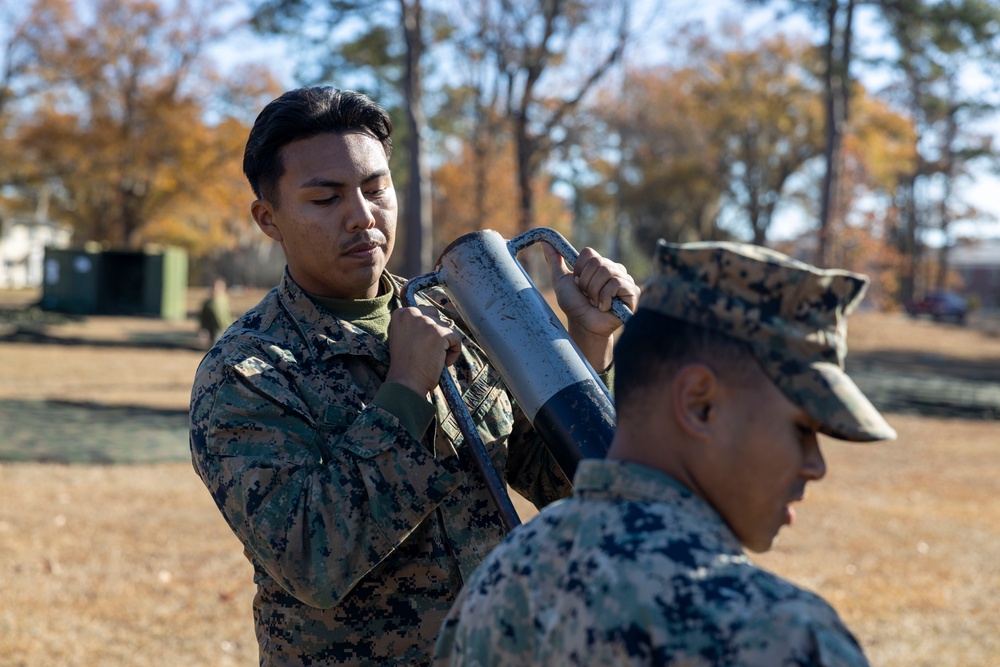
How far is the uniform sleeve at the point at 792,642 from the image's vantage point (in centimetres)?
115

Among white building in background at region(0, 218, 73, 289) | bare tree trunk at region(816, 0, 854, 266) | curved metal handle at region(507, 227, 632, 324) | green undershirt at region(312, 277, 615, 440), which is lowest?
white building in background at region(0, 218, 73, 289)

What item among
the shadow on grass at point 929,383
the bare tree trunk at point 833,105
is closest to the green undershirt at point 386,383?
the shadow on grass at point 929,383

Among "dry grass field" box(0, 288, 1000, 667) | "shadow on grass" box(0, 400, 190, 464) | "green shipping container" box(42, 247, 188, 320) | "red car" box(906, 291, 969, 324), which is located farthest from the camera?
"red car" box(906, 291, 969, 324)

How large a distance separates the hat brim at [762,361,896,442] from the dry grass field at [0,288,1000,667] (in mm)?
4530

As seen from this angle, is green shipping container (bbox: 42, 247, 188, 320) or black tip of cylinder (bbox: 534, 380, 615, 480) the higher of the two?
black tip of cylinder (bbox: 534, 380, 615, 480)

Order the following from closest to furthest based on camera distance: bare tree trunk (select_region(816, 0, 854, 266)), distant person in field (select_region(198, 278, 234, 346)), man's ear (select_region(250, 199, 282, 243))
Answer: man's ear (select_region(250, 199, 282, 243)), distant person in field (select_region(198, 278, 234, 346)), bare tree trunk (select_region(816, 0, 854, 266))

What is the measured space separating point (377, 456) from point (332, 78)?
106ft

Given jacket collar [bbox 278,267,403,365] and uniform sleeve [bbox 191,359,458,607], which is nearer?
uniform sleeve [bbox 191,359,458,607]

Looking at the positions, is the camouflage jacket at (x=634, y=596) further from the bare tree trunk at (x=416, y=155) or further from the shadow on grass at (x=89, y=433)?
the bare tree trunk at (x=416, y=155)

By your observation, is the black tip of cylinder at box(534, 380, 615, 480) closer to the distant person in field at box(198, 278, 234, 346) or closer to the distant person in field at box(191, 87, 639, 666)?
the distant person in field at box(191, 87, 639, 666)

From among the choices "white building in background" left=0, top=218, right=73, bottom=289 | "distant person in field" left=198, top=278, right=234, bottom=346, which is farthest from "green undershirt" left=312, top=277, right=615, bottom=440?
"white building in background" left=0, top=218, right=73, bottom=289

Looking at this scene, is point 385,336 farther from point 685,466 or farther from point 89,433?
point 89,433

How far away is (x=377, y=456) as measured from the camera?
200cm

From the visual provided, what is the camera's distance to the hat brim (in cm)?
130
